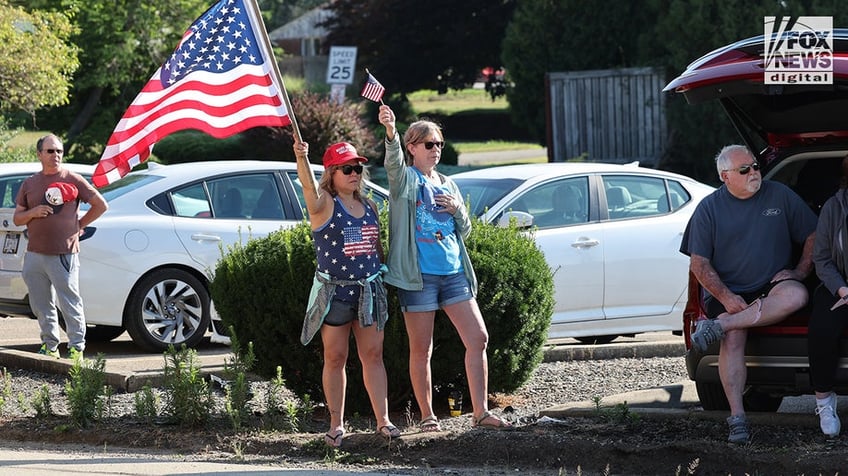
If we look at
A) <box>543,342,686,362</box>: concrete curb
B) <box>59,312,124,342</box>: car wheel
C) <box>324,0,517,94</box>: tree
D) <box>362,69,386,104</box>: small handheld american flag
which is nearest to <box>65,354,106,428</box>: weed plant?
<box>362,69,386,104</box>: small handheld american flag

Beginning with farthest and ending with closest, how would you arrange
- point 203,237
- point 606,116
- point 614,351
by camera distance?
point 606,116
point 203,237
point 614,351

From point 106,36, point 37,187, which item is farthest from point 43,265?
point 106,36

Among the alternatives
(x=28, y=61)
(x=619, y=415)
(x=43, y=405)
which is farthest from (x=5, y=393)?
(x=28, y=61)

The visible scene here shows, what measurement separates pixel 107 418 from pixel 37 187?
2687mm

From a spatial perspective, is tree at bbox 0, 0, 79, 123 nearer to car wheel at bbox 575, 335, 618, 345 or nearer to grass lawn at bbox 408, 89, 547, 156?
car wheel at bbox 575, 335, 618, 345

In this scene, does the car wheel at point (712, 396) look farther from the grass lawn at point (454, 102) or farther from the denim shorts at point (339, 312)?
the grass lawn at point (454, 102)

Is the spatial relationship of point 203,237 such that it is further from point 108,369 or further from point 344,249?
point 344,249

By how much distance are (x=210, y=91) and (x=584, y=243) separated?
165 inches

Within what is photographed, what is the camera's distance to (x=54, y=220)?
9.97 meters

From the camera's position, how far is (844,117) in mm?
8047

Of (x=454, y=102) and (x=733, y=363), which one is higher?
(x=454, y=102)

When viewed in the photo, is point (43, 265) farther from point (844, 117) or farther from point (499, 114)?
point (499, 114)

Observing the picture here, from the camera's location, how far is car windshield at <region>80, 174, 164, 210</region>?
11.2m

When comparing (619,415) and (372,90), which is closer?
(372,90)
